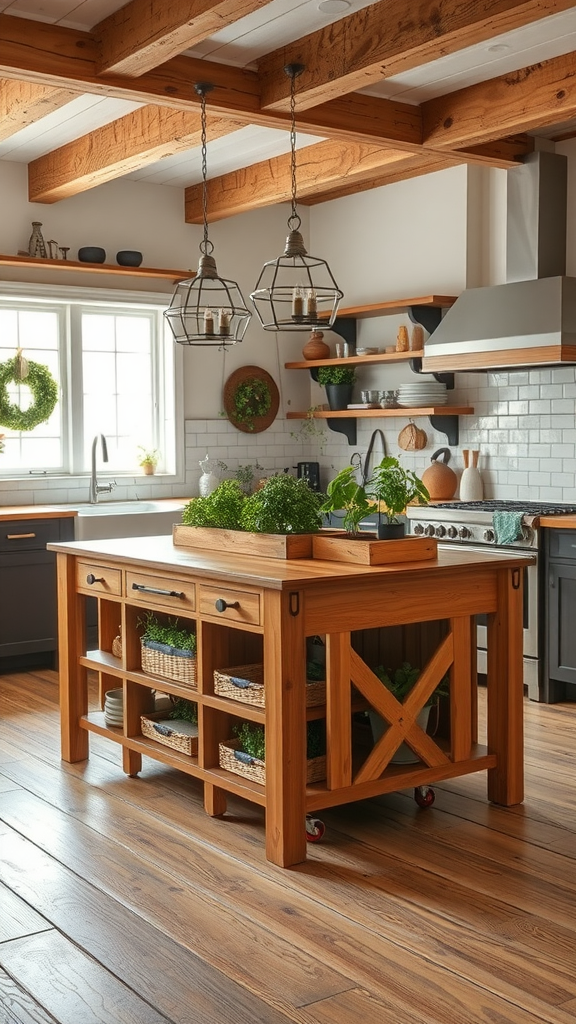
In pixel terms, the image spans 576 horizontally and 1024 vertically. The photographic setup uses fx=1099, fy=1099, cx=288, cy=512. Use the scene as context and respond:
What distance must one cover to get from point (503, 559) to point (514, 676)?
0.43 m

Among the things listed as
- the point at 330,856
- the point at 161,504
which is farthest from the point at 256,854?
the point at 161,504

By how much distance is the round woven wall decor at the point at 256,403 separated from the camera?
26.1ft

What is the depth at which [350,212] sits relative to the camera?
784cm

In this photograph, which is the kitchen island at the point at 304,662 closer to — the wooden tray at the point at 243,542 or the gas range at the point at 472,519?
the wooden tray at the point at 243,542

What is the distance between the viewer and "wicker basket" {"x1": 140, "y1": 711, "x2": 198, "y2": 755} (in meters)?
4.01

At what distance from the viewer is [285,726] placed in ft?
11.2

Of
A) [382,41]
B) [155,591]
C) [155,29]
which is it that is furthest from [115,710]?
[382,41]

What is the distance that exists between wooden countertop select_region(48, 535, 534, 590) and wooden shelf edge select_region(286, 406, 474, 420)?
8.66 ft

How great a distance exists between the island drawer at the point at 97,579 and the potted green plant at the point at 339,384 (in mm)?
3531

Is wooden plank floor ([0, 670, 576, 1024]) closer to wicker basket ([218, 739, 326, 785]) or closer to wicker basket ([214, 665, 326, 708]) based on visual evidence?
wicker basket ([218, 739, 326, 785])

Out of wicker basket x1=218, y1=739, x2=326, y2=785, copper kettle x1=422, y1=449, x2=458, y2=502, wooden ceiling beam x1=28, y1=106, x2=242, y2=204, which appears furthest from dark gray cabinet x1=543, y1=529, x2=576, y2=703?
wooden ceiling beam x1=28, y1=106, x2=242, y2=204

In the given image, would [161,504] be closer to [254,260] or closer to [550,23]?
[254,260]

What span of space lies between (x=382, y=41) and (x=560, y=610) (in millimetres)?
2871

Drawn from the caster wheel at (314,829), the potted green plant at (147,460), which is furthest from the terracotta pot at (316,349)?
the caster wheel at (314,829)
